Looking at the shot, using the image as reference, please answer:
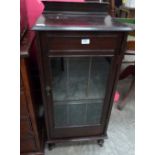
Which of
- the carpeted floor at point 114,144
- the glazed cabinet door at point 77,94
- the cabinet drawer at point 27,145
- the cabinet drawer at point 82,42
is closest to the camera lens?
the cabinet drawer at point 82,42

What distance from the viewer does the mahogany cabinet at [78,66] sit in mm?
891

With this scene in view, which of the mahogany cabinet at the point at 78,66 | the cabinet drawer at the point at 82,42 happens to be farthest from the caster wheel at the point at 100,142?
the cabinet drawer at the point at 82,42

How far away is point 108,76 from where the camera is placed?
3.59 feet

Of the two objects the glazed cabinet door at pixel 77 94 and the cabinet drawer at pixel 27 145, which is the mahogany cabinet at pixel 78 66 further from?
the cabinet drawer at pixel 27 145

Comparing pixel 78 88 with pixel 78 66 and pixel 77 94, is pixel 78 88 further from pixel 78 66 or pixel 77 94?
pixel 78 66

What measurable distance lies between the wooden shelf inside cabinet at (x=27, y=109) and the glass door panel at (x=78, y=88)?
15cm

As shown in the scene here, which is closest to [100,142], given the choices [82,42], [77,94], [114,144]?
[114,144]

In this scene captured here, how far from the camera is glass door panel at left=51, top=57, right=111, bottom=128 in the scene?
1.03m
